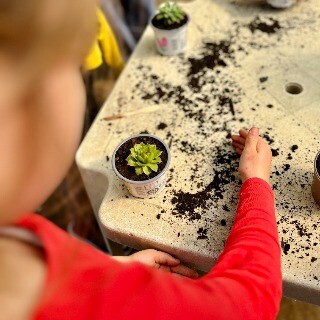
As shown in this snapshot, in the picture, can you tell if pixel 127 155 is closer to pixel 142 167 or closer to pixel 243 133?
pixel 142 167

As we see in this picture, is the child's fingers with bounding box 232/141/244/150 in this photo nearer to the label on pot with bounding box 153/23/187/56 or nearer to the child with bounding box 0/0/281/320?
the child with bounding box 0/0/281/320

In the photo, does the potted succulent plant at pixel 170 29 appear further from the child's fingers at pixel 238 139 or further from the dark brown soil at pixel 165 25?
the child's fingers at pixel 238 139

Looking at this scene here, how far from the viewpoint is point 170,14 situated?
3.60ft

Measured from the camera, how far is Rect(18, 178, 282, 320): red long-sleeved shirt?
1.69 feet

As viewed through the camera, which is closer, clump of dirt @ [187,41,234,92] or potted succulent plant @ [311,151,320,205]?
potted succulent plant @ [311,151,320,205]

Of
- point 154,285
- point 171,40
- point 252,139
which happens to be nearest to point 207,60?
point 171,40

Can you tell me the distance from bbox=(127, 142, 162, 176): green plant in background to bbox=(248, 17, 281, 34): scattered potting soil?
51 cm

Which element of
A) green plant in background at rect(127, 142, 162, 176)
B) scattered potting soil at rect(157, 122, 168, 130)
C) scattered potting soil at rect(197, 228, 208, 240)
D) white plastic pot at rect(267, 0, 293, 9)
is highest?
white plastic pot at rect(267, 0, 293, 9)

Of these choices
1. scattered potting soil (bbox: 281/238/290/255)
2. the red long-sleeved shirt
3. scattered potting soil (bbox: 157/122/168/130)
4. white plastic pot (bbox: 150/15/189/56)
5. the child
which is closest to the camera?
the child

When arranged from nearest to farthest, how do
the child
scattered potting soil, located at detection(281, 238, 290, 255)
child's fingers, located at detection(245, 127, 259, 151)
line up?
the child
scattered potting soil, located at detection(281, 238, 290, 255)
child's fingers, located at detection(245, 127, 259, 151)

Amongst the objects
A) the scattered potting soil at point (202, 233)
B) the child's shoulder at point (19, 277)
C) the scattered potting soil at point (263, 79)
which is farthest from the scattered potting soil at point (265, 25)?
the child's shoulder at point (19, 277)

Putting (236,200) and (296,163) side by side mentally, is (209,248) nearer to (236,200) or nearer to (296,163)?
(236,200)

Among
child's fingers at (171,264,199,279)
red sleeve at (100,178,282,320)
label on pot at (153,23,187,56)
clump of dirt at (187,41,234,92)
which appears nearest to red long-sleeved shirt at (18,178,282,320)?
red sleeve at (100,178,282,320)

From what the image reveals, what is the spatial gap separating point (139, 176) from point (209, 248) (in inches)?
7.2
